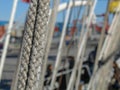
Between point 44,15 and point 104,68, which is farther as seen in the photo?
point 104,68

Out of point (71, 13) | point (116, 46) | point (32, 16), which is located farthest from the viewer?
point (71, 13)

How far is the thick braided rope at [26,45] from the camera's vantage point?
5.46 ft

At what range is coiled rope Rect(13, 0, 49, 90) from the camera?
1.66 metres

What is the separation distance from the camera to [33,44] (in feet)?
5.47

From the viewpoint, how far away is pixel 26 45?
5.50 ft

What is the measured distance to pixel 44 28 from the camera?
1.66 metres

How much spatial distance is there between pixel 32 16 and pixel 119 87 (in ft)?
19.9

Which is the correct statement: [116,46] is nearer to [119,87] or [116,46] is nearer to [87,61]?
[119,87]

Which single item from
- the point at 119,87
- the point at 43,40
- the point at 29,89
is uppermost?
the point at 43,40

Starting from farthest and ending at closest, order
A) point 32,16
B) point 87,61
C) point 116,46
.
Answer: point 87,61, point 116,46, point 32,16

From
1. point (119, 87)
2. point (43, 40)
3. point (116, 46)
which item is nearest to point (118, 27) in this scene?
point (116, 46)

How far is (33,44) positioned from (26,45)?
0.08ft

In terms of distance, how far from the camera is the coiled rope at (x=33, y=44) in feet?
5.43

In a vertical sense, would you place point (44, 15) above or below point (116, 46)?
above
